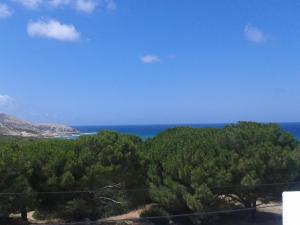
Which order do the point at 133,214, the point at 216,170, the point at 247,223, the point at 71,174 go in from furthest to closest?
1. the point at 133,214
2. the point at 247,223
3. the point at 216,170
4. the point at 71,174

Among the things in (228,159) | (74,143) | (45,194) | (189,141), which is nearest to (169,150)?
(189,141)

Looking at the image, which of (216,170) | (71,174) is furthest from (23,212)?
(216,170)

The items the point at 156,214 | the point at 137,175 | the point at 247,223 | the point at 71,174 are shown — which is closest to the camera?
the point at 71,174

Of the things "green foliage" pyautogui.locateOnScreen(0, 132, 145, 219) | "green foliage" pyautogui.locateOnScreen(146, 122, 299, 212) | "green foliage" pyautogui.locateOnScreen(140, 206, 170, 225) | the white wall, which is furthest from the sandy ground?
the white wall

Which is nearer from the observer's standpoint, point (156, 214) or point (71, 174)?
point (71, 174)

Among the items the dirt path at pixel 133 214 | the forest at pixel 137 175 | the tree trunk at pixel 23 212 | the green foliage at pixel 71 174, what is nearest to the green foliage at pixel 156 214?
the forest at pixel 137 175

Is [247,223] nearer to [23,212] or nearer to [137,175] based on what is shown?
[137,175]

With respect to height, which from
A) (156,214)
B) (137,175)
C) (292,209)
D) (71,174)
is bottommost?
(156,214)

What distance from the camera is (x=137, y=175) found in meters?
14.7

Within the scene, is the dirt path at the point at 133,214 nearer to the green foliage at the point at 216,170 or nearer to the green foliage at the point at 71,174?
the green foliage at the point at 71,174

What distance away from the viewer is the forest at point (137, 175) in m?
13.0

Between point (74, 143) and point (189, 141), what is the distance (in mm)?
3481

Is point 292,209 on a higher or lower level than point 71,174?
higher

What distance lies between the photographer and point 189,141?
608 inches
